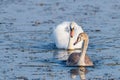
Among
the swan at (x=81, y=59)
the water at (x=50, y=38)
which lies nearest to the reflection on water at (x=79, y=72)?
the water at (x=50, y=38)

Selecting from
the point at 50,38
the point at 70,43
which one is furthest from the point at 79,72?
the point at 50,38

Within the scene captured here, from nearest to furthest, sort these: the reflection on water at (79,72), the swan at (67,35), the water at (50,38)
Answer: the reflection on water at (79,72)
the water at (50,38)
the swan at (67,35)

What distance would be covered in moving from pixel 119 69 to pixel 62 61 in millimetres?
2132

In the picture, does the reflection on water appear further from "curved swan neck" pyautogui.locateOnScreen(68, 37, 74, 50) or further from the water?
"curved swan neck" pyautogui.locateOnScreen(68, 37, 74, 50)

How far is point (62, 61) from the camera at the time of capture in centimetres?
1886

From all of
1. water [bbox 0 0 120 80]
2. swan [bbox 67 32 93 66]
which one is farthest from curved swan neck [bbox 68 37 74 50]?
swan [bbox 67 32 93 66]

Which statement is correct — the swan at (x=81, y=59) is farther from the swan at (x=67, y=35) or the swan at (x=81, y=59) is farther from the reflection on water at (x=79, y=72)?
the swan at (x=67, y=35)

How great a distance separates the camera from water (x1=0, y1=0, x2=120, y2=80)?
16.9 m

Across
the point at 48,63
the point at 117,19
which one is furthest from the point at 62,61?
the point at 117,19

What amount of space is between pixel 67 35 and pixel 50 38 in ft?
2.20

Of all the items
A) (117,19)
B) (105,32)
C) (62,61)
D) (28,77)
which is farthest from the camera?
(117,19)

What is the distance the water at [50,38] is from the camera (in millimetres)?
16891

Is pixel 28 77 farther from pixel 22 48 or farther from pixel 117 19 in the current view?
pixel 117 19

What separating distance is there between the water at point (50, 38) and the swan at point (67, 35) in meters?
0.28
